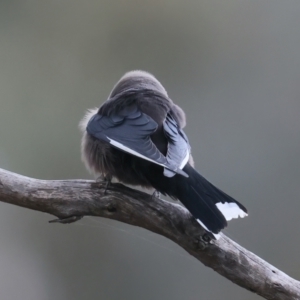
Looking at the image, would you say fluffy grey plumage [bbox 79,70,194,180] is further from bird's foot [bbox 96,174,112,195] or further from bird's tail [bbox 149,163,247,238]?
bird's tail [bbox 149,163,247,238]

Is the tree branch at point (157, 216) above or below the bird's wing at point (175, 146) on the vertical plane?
below

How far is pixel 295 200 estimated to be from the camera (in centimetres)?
330

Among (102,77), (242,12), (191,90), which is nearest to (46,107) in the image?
(102,77)

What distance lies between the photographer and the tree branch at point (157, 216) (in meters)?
1.83

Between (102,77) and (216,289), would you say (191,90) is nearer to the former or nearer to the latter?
(102,77)

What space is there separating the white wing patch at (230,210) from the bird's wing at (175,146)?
0.22 meters

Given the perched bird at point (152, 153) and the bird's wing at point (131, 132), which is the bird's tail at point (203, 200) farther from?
the bird's wing at point (131, 132)

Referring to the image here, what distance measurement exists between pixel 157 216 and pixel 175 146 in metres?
0.29

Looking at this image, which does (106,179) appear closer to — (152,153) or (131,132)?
(131,132)

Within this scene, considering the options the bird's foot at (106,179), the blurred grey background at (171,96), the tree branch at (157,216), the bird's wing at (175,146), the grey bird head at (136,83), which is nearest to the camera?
the bird's wing at (175,146)

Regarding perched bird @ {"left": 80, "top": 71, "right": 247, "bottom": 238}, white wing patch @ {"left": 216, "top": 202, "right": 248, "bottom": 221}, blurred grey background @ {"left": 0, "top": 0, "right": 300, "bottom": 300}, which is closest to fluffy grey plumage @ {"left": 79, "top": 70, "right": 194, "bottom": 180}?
perched bird @ {"left": 80, "top": 71, "right": 247, "bottom": 238}

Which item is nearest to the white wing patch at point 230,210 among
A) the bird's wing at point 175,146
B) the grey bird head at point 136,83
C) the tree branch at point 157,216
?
the tree branch at point 157,216

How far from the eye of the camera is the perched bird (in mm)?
1712

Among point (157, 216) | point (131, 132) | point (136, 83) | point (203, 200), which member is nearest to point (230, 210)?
point (203, 200)
